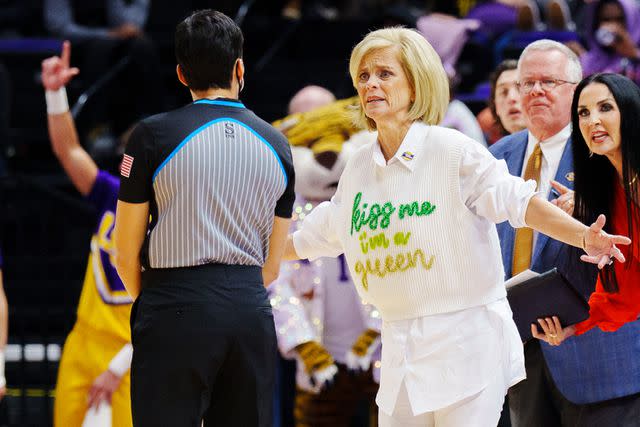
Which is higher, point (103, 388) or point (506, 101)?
point (506, 101)

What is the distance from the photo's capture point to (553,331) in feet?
12.6

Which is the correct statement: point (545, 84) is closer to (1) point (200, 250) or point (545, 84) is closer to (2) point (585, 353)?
(2) point (585, 353)

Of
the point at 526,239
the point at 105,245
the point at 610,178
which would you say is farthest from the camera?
the point at 105,245

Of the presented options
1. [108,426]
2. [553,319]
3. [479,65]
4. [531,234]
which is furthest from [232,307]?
[479,65]

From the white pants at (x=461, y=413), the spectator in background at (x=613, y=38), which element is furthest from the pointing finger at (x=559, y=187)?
the spectator in background at (x=613, y=38)

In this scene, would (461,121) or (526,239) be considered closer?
(526,239)

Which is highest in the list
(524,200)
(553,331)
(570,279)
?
(524,200)

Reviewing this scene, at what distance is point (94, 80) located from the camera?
883 cm

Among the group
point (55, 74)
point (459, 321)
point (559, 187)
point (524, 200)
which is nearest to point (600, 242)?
point (524, 200)

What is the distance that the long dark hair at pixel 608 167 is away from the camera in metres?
3.67

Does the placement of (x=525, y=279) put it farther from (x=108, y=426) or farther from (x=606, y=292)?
(x=108, y=426)

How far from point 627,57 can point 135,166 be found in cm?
459

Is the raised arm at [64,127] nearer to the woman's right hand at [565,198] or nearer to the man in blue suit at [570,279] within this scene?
the man in blue suit at [570,279]

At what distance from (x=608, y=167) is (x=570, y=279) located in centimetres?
44
